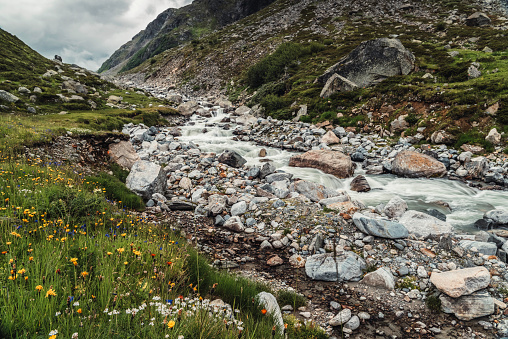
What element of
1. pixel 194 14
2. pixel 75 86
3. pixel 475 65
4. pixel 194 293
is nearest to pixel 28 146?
pixel 194 293

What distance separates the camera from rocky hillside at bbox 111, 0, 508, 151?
18.7 metres

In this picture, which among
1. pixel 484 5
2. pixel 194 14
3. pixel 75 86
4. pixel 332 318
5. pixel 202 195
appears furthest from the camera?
pixel 194 14

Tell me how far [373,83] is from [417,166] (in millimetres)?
15734

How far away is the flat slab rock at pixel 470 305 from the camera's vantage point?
5.03 metres

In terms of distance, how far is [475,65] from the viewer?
24.2 metres

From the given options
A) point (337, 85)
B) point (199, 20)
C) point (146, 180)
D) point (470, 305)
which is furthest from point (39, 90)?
point (199, 20)

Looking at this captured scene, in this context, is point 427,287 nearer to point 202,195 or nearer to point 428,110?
point 202,195

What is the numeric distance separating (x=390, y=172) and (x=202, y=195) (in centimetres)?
1196

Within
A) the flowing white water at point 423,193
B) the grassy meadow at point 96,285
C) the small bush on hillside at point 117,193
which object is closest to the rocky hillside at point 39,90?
the small bush on hillside at point 117,193

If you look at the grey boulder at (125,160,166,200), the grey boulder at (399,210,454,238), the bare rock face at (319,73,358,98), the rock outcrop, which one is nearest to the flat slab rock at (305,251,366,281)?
the grey boulder at (399,210,454,238)

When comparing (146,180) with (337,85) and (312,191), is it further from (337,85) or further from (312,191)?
(337,85)

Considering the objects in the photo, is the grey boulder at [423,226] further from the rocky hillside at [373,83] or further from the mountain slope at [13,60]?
the mountain slope at [13,60]

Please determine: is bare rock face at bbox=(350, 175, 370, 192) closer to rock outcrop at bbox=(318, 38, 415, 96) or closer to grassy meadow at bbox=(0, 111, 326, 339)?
grassy meadow at bbox=(0, 111, 326, 339)

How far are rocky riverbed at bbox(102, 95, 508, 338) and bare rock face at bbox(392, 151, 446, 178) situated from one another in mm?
56
